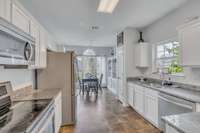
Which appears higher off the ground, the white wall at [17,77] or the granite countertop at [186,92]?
the white wall at [17,77]

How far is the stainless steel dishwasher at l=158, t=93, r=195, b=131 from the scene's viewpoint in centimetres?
222

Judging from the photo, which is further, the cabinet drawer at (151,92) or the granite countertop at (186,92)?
the cabinet drawer at (151,92)

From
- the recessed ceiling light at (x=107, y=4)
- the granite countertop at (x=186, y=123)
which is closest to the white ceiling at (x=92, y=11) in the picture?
the recessed ceiling light at (x=107, y=4)

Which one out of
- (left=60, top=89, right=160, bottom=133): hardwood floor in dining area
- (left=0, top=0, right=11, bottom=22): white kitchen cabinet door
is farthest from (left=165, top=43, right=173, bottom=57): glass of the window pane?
(left=0, top=0, right=11, bottom=22): white kitchen cabinet door

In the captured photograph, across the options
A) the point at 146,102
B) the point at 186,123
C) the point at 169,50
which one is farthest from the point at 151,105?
the point at 186,123

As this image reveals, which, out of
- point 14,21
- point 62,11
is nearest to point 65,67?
point 62,11

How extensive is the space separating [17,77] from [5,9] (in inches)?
57.3

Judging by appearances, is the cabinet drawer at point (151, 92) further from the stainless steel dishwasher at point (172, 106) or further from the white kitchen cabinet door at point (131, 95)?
the white kitchen cabinet door at point (131, 95)

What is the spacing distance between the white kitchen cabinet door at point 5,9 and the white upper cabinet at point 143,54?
3860 mm

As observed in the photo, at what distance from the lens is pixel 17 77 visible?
8.77ft

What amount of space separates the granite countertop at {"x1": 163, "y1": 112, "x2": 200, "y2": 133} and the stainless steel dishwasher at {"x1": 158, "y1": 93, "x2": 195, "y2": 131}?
3.11 feet

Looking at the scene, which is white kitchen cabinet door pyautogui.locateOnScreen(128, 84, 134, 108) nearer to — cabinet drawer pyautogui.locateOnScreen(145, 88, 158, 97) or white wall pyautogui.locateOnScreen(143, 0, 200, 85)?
white wall pyautogui.locateOnScreen(143, 0, 200, 85)

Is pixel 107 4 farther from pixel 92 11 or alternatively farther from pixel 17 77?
pixel 17 77

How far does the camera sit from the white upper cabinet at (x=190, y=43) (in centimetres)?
233
